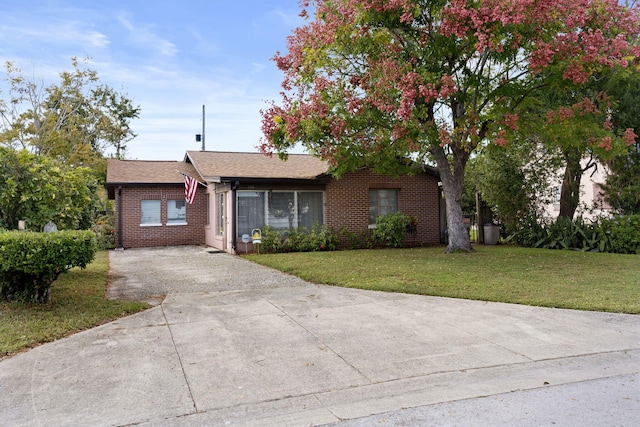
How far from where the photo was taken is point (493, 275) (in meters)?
9.73

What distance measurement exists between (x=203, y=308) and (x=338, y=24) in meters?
7.78

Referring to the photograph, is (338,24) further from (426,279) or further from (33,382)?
(33,382)

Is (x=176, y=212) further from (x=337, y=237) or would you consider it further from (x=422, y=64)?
(x=422, y=64)

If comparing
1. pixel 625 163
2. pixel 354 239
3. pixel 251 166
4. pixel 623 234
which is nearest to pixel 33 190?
pixel 251 166

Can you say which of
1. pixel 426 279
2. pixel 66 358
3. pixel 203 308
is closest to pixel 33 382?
pixel 66 358

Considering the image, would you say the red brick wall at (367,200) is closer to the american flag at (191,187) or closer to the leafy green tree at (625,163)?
the american flag at (191,187)

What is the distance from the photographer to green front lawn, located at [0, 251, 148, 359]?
5.33 meters

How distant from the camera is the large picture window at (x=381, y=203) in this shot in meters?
17.5

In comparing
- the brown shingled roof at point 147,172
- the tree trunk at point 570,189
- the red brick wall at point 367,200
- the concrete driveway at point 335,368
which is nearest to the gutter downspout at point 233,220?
the red brick wall at point 367,200

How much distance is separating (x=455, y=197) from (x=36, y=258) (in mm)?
11412

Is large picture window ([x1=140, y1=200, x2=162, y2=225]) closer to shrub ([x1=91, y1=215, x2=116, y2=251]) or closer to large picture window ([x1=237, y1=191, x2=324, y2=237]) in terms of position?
shrub ([x1=91, y1=215, x2=116, y2=251])

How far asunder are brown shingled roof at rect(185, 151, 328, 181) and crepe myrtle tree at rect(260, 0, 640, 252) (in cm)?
257

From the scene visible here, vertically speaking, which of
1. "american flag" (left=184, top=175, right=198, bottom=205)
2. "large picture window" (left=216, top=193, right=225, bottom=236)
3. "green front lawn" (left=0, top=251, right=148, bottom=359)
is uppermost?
"american flag" (left=184, top=175, right=198, bottom=205)

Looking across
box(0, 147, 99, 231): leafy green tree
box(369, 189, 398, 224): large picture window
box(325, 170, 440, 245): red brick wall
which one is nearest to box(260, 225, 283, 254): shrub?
box(325, 170, 440, 245): red brick wall
